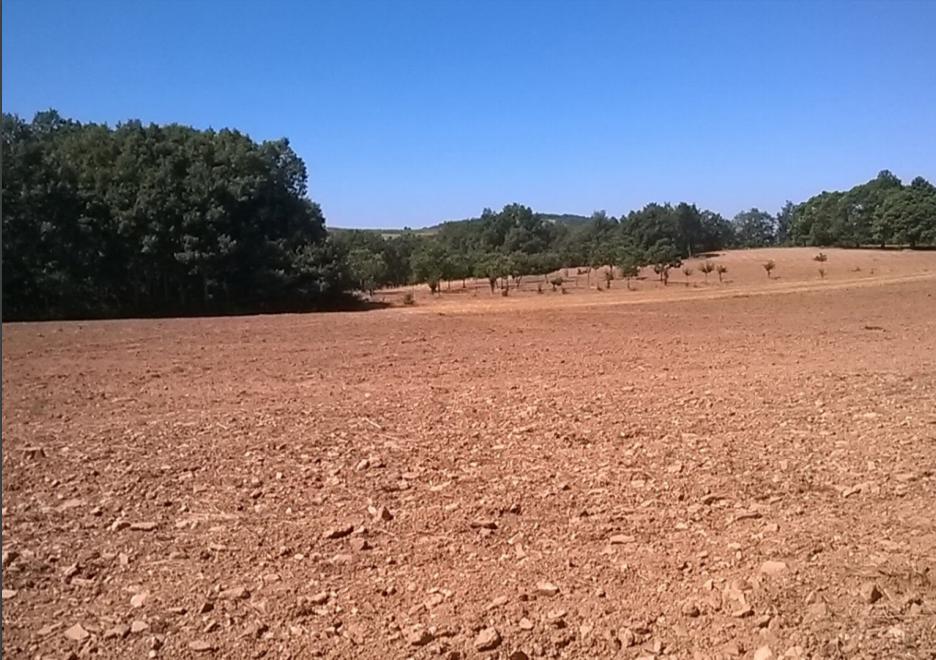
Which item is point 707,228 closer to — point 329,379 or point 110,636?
point 329,379

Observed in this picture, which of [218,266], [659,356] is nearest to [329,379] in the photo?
[659,356]

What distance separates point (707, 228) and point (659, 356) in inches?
3541

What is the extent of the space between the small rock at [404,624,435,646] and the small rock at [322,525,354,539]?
1.06m

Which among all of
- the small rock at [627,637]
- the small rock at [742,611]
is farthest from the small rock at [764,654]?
the small rock at [627,637]

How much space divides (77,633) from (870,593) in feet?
10.8

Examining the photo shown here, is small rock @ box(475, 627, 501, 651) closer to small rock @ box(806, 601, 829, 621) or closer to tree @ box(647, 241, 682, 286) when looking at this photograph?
small rock @ box(806, 601, 829, 621)

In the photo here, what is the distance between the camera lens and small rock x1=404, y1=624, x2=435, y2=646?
126 inches

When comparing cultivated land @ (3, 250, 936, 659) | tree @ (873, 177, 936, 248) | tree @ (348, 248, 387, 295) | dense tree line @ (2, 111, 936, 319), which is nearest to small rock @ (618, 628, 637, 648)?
cultivated land @ (3, 250, 936, 659)

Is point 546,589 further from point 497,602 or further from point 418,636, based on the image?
point 418,636

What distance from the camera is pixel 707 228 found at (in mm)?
96562

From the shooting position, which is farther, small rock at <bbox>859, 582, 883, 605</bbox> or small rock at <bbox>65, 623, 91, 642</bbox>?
small rock at <bbox>859, 582, 883, 605</bbox>

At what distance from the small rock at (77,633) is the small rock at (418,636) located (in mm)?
1288

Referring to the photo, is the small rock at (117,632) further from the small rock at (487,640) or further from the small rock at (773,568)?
the small rock at (773,568)

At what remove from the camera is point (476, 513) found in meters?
4.59
